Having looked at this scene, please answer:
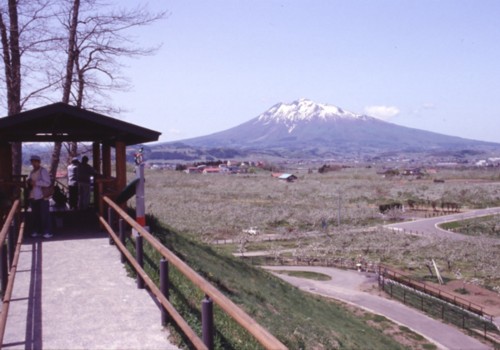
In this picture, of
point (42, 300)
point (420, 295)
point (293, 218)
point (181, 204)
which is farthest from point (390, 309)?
point (181, 204)

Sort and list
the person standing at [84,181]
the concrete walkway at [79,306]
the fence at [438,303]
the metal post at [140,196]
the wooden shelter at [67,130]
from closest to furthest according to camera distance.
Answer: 1. the concrete walkway at [79,306]
2. the metal post at [140,196]
3. the wooden shelter at [67,130]
4. the person standing at [84,181]
5. the fence at [438,303]

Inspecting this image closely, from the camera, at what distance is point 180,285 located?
7.93 m

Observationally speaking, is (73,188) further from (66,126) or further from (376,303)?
(376,303)

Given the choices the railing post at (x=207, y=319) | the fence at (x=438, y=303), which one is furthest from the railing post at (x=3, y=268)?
the fence at (x=438, y=303)

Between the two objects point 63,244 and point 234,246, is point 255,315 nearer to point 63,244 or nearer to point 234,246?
point 63,244

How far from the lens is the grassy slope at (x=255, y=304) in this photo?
7.10 meters

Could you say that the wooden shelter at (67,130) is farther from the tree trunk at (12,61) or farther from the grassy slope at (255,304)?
the tree trunk at (12,61)

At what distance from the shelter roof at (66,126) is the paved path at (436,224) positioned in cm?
4006

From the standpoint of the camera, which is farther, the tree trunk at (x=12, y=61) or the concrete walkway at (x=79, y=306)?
the tree trunk at (x=12, y=61)

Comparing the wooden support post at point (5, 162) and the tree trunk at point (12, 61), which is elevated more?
the tree trunk at point (12, 61)

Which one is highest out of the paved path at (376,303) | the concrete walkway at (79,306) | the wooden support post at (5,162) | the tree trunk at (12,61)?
the tree trunk at (12,61)

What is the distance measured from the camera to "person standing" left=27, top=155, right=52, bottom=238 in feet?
34.8

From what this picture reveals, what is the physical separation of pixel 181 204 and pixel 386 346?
2028 inches

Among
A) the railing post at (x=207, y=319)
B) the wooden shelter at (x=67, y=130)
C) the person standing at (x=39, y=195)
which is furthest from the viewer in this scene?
the wooden shelter at (x=67, y=130)
